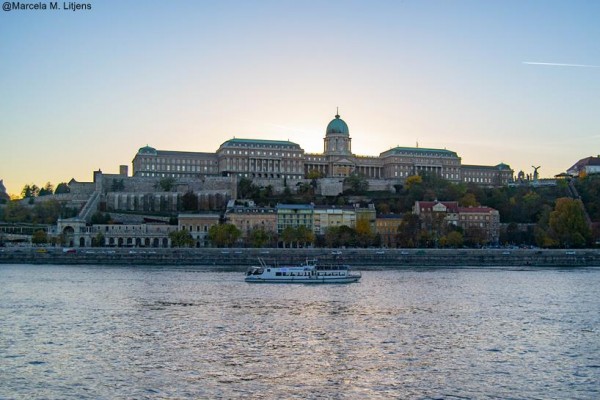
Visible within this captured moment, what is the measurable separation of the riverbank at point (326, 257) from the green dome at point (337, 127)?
54370 millimetres

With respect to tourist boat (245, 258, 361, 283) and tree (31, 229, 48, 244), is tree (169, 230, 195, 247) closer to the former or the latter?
tree (31, 229, 48, 244)

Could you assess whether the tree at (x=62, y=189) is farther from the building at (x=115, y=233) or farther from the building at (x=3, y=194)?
the building at (x=115, y=233)

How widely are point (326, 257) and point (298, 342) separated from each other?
39.7 meters

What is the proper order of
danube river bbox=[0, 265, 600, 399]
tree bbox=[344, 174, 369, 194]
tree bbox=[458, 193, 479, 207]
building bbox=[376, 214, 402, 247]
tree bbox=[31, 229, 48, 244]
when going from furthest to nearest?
1. tree bbox=[344, 174, 369, 194]
2. tree bbox=[458, 193, 479, 207]
3. building bbox=[376, 214, 402, 247]
4. tree bbox=[31, 229, 48, 244]
5. danube river bbox=[0, 265, 600, 399]

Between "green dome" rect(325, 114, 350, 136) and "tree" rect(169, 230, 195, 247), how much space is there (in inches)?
1901

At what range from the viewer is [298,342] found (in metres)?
23.8

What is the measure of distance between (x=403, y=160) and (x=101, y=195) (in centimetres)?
4686

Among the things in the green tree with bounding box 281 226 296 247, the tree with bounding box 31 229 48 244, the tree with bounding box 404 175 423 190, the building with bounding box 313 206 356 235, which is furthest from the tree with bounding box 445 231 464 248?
the tree with bounding box 31 229 48 244

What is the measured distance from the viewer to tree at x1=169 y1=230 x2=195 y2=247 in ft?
244

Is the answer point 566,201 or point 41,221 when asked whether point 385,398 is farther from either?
point 41,221

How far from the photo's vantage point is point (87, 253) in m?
65.1

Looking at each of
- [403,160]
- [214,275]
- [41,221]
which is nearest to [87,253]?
[214,275]

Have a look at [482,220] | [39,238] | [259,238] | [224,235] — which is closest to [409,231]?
[482,220]

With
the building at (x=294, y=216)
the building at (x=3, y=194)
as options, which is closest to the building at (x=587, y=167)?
the building at (x=294, y=216)
